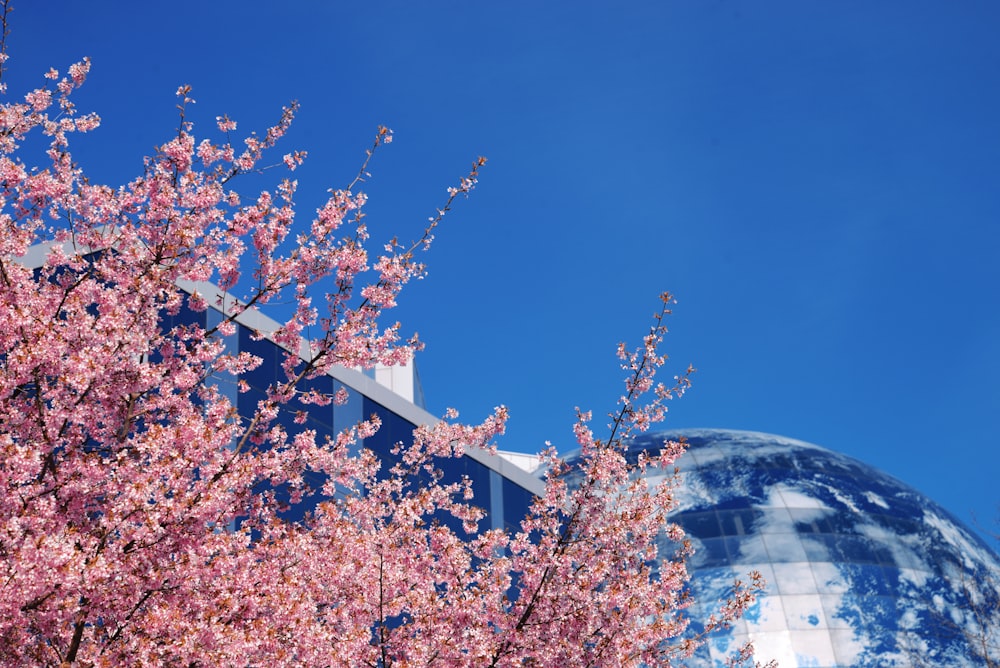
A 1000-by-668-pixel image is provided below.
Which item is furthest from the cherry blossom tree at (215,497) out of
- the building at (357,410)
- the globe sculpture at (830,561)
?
the globe sculpture at (830,561)

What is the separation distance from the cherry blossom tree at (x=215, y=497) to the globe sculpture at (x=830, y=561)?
87.5 ft

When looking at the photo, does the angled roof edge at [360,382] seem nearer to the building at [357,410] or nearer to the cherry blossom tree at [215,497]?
the building at [357,410]

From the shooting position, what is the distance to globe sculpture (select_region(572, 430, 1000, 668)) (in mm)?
37469

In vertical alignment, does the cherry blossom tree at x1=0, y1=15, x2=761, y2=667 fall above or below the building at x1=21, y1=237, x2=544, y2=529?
below

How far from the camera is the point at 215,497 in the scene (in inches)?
349

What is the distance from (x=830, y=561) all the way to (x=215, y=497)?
37.7 metres

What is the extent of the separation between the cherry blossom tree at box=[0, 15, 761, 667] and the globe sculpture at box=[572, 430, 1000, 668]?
26682 millimetres

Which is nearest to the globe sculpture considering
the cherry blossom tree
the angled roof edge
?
the angled roof edge

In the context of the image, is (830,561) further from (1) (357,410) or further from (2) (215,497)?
(2) (215,497)

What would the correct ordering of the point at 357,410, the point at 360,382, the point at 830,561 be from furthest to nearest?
1. the point at 830,561
2. the point at 360,382
3. the point at 357,410

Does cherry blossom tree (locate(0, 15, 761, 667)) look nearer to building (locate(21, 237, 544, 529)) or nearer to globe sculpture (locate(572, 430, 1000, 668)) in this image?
building (locate(21, 237, 544, 529))

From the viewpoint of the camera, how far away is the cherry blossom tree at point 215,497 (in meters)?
8.59

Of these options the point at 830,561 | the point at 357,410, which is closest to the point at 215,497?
the point at 357,410

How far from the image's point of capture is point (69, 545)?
7656 mm
